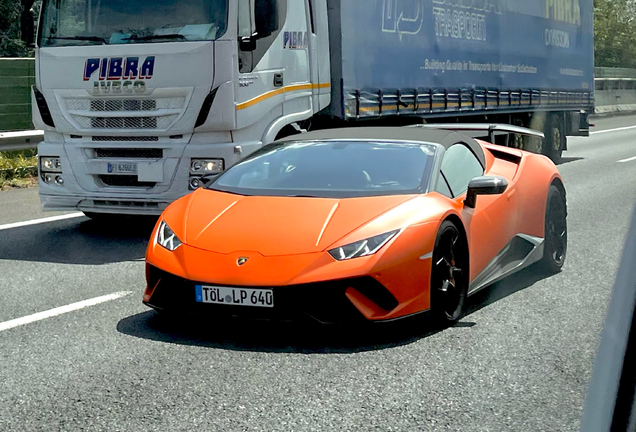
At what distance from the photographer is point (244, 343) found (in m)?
5.13

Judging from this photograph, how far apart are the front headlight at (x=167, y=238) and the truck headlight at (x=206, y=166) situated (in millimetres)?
3157

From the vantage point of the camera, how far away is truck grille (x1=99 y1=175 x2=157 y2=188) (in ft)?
30.2

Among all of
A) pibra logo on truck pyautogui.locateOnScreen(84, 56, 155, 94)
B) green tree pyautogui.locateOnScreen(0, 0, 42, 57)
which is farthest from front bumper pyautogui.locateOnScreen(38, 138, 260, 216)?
green tree pyautogui.locateOnScreen(0, 0, 42, 57)

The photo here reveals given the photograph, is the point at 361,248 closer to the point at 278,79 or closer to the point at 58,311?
the point at 58,311

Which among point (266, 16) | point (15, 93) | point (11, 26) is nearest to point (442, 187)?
point (266, 16)

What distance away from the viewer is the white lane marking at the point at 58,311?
18.5 feet

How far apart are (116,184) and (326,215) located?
438 centimetres

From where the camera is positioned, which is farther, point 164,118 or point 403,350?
point 164,118

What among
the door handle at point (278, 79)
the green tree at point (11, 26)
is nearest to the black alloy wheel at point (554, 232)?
the door handle at point (278, 79)

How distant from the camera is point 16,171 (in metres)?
13.7

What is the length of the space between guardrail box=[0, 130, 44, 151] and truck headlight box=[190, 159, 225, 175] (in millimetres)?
5271

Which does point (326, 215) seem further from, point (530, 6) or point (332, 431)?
point (530, 6)

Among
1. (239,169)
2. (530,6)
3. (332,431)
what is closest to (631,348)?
(332,431)

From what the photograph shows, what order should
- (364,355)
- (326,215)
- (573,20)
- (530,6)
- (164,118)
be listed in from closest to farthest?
1. (364,355)
2. (326,215)
3. (164,118)
4. (530,6)
5. (573,20)
